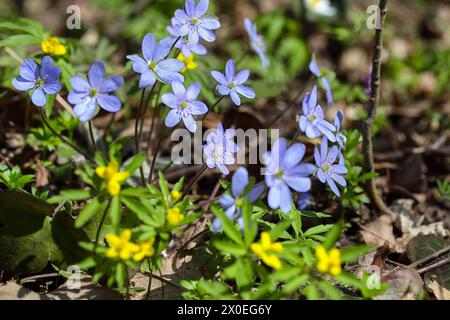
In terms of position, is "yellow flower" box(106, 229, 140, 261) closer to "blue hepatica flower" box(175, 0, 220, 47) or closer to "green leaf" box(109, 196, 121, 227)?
"green leaf" box(109, 196, 121, 227)

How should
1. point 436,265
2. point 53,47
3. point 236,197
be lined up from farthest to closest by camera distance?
point 53,47 < point 436,265 < point 236,197

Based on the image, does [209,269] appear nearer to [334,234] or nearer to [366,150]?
[334,234]

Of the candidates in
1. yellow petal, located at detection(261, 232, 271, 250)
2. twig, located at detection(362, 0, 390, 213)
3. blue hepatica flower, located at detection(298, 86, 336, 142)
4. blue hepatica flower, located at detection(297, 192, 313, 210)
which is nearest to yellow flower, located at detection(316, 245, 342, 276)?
yellow petal, located at detection(261, 232, 271, 250)

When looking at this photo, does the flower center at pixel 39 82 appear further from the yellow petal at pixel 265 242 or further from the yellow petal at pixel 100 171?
the yellow petal at pixel 265 242

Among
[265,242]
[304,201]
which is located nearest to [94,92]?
[265,242]

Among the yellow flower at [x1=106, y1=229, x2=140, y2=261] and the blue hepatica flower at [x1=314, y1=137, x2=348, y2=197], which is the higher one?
the blue hepatica flower at [x1=314, y1=137, x2=348, y2=197]

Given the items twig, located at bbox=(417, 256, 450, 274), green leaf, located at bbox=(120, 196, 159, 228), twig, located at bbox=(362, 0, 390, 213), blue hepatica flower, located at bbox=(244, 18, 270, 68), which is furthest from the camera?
blue hepatica flower, located at bbox=(244, 18, 270, 68)

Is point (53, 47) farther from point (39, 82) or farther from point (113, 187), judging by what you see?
point (113, 187)
